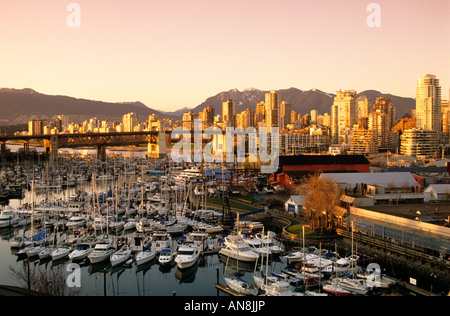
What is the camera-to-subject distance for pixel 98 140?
43094mm

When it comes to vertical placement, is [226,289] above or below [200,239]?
below

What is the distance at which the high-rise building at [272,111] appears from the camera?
6128 cm

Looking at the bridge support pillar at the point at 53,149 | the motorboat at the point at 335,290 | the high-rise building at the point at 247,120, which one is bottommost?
the motorboat at the point at 335,290

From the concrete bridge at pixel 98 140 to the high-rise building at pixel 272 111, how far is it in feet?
51.9

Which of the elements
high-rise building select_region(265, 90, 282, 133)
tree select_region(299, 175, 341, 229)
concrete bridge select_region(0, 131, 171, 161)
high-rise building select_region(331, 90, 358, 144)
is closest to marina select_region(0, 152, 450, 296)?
tree select_region(299, 175, 341, 229)

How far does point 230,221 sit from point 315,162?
9.14 meters

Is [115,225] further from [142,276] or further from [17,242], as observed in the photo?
[142,276]

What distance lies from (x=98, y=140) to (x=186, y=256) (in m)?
36.0

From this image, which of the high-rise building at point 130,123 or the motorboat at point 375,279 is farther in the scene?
the high-rise building at point 130,123

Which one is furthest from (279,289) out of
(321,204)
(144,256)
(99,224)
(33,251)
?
(99,224)

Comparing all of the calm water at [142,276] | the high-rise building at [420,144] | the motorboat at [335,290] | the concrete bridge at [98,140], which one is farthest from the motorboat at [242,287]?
the high-rise building at [420,144]

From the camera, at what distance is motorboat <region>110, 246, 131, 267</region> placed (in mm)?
9188

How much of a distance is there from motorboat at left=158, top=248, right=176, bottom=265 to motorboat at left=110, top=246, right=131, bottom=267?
2.35ft

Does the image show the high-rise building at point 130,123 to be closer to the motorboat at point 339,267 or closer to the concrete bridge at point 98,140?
the concrete bridge at point 98,140
